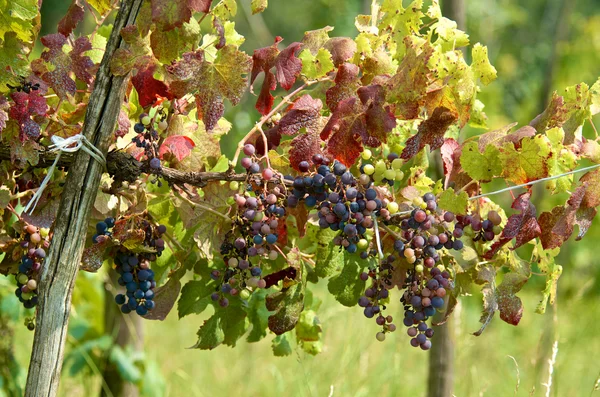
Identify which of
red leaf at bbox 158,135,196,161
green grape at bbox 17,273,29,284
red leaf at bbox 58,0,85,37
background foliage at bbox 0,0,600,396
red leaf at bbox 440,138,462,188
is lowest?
background foliage at bbox 0,0,600,396

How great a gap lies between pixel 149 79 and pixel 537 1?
17491mm

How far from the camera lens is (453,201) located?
47.4 inches

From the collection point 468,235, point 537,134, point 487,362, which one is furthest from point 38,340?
point 487,362

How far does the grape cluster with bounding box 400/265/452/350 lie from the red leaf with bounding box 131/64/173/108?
1.82ft

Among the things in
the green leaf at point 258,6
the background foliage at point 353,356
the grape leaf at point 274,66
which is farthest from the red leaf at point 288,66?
the background foliage at point 353,356

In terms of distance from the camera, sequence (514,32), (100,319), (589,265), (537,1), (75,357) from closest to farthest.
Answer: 1. (75,357)
2. (100,319)
3. (589,265)
4. (514,32)
5. (537,1)

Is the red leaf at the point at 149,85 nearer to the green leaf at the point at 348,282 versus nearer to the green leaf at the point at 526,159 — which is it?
the green leaf at the point at 348,282

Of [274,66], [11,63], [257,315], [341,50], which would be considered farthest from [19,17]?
[257,315]

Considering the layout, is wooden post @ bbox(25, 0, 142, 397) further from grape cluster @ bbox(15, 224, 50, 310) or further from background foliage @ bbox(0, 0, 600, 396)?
background foliage @ bbox(0, 0, 600, 396)

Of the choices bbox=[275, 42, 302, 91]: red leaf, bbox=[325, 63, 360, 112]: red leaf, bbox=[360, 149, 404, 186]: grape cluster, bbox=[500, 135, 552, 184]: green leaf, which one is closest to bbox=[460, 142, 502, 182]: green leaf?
bbox=[500, 135, 552, 184]: green leaf

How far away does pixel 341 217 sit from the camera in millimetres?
1170

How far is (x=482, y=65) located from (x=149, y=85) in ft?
2.00

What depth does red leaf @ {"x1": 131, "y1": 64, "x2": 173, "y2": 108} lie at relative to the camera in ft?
4.17

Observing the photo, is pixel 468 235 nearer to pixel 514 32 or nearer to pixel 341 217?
pixel 341 217
